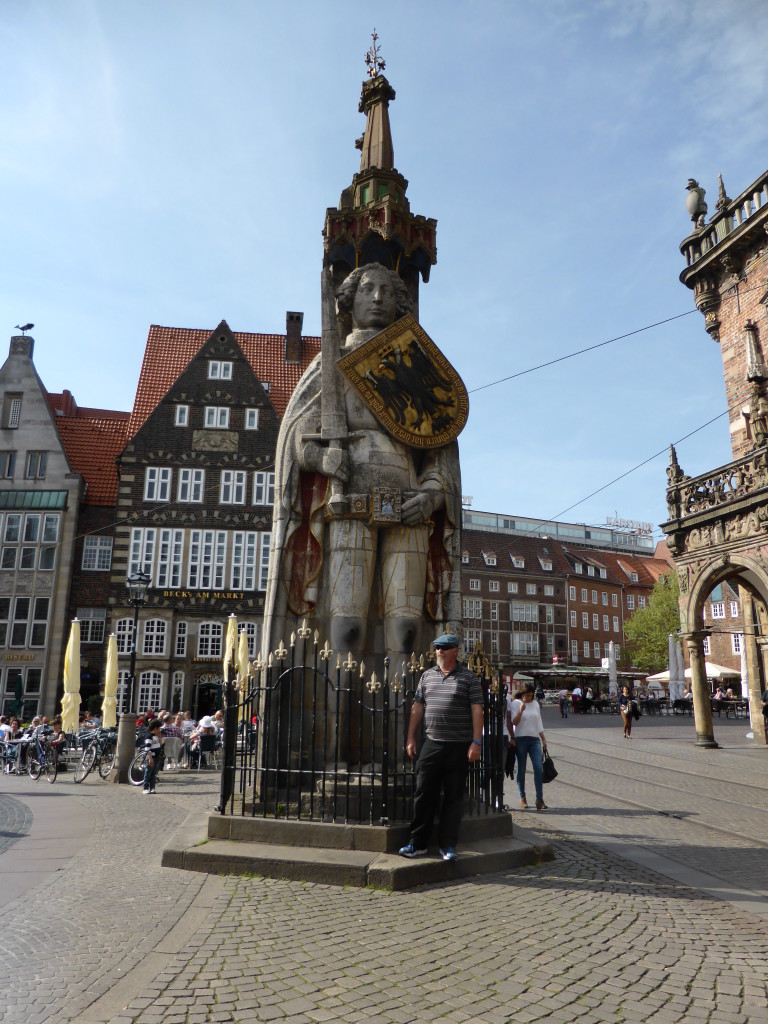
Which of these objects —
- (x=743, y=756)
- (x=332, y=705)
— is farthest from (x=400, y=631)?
(x=743, y=756)

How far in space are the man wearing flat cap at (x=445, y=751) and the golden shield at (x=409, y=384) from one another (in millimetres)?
2828

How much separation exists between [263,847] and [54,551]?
107 ft

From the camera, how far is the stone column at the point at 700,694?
2023 centimetres

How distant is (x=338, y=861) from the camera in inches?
204

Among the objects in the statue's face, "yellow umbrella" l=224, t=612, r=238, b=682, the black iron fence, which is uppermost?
the statue's face

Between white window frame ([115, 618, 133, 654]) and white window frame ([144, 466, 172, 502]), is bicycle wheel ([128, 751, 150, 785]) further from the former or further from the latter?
white window frame ([144, 466, 172, 502])

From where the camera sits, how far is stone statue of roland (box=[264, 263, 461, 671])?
7133 mm

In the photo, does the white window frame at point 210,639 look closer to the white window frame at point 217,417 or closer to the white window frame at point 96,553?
the white window frame at point 96,553

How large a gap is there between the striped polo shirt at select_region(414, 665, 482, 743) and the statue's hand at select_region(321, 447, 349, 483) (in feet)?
7.53

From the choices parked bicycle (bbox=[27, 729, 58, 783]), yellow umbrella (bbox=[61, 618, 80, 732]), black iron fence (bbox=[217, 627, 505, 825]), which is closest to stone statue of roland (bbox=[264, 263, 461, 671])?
black iron fence (bbox=[217, 627, 505, 825])

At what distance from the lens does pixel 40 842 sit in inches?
299

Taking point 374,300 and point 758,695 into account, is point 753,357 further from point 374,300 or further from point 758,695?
point 374,300

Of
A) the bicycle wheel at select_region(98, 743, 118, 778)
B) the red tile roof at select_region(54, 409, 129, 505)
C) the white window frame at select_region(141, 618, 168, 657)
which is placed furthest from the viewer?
the red tile roof at select_region(54, 409, 129, 505)

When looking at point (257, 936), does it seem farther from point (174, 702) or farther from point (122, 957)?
point (174, 702)
